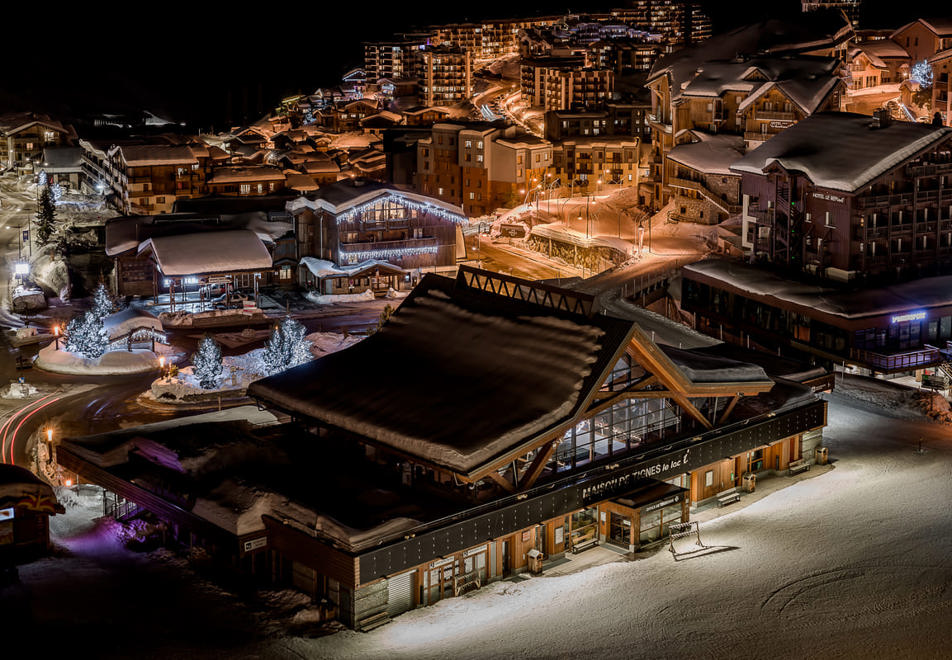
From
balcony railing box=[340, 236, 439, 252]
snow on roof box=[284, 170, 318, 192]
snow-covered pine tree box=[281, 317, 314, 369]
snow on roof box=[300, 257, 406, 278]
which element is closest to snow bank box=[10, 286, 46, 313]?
snow on roof box=[300, 257, 406, 278]

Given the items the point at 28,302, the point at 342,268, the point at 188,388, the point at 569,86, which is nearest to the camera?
the point at 188,388

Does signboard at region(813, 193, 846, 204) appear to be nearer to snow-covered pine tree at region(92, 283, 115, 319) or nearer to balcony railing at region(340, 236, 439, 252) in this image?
balcony railing at region(340, 236, 439, 252)

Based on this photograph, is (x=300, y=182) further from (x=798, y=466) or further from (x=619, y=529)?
(x=619, y=529)

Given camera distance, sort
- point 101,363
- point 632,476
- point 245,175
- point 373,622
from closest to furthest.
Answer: point 373,622, point 632,476, point 101,363, point 245,175

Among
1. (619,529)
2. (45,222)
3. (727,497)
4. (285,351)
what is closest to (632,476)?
(619,529)

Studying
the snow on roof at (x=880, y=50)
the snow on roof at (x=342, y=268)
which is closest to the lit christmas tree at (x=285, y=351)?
the snow on roof at (x=342, y=268)
